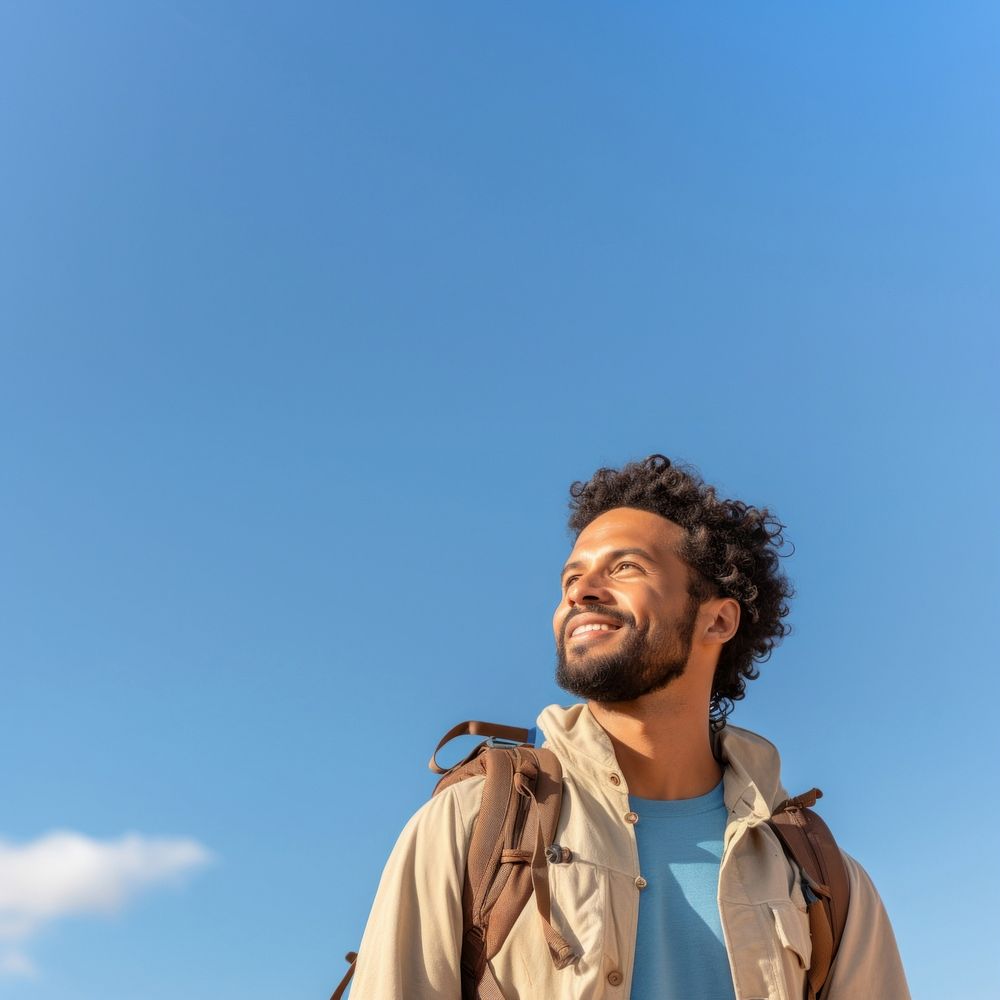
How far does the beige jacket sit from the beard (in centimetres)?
23

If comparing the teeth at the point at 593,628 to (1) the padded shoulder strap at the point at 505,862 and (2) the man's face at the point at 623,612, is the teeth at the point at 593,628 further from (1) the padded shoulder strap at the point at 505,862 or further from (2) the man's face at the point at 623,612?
(1) the padded shoulder strap at the point at 505,862

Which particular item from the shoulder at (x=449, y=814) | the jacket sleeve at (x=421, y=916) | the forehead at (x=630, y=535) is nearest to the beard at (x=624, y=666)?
the forehead at (x=630, y=535)

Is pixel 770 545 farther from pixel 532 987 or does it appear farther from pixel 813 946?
pixel 532 987

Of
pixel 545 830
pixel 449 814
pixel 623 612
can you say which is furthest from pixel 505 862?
pixel 623 612

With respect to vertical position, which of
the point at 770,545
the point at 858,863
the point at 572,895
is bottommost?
the point at 572,895

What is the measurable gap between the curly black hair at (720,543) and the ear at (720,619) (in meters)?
0.08

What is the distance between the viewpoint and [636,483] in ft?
26.6

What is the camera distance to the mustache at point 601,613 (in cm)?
679

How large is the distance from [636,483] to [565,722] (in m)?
2.03

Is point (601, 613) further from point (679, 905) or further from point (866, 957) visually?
point (866, 957)

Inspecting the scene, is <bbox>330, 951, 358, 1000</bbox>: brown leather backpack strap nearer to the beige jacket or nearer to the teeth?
the beige jacket

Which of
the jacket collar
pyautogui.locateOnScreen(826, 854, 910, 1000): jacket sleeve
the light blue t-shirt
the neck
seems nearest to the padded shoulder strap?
the jacket collar

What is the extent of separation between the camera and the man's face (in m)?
6.66

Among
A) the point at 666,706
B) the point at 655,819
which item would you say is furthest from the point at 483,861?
the point at 666,706
